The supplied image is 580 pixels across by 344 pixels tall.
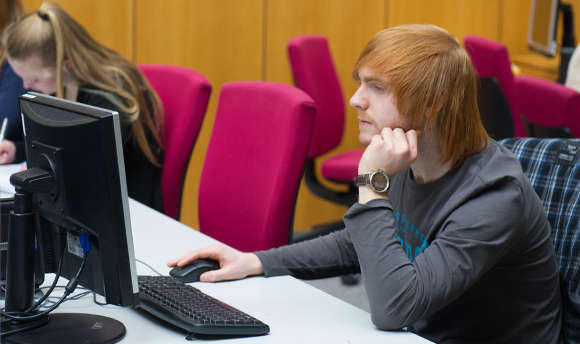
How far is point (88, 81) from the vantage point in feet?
8.39

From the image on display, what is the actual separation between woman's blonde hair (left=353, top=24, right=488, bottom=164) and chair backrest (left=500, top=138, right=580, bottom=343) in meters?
0.22

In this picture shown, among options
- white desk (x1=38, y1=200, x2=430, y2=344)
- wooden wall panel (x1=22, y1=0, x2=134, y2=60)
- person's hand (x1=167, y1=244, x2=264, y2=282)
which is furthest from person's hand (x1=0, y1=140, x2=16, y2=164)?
wooden wall panel (x1=22, y1=0, x2=134, y2=60)

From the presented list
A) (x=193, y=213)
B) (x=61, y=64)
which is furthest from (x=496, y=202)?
(x=193, y=213)

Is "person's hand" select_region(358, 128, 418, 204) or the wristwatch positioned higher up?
"person's hand" select_region(358, 128, 418, 204)

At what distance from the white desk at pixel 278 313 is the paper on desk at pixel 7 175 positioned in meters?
0.57

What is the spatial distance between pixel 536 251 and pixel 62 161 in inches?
34.1

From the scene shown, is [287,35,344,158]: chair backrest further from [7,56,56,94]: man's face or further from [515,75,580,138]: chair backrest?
[7,56,56,94]: man's face

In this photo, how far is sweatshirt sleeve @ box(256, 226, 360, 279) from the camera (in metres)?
1.68

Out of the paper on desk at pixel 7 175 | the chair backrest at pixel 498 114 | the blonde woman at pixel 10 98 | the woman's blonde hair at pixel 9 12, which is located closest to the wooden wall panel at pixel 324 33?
the chair backrest at pixel 498 114

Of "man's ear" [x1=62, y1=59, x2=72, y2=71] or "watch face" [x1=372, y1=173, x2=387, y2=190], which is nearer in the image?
"watch face" [x1=372, y1=173, x2=387, y2=190]

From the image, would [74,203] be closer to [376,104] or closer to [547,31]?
[376,104]

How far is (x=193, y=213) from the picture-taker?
4.21m

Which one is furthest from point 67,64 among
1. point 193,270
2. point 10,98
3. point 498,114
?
point 498,114

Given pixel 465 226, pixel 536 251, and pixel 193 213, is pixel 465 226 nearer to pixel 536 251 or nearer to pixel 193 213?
pixel 536 251
